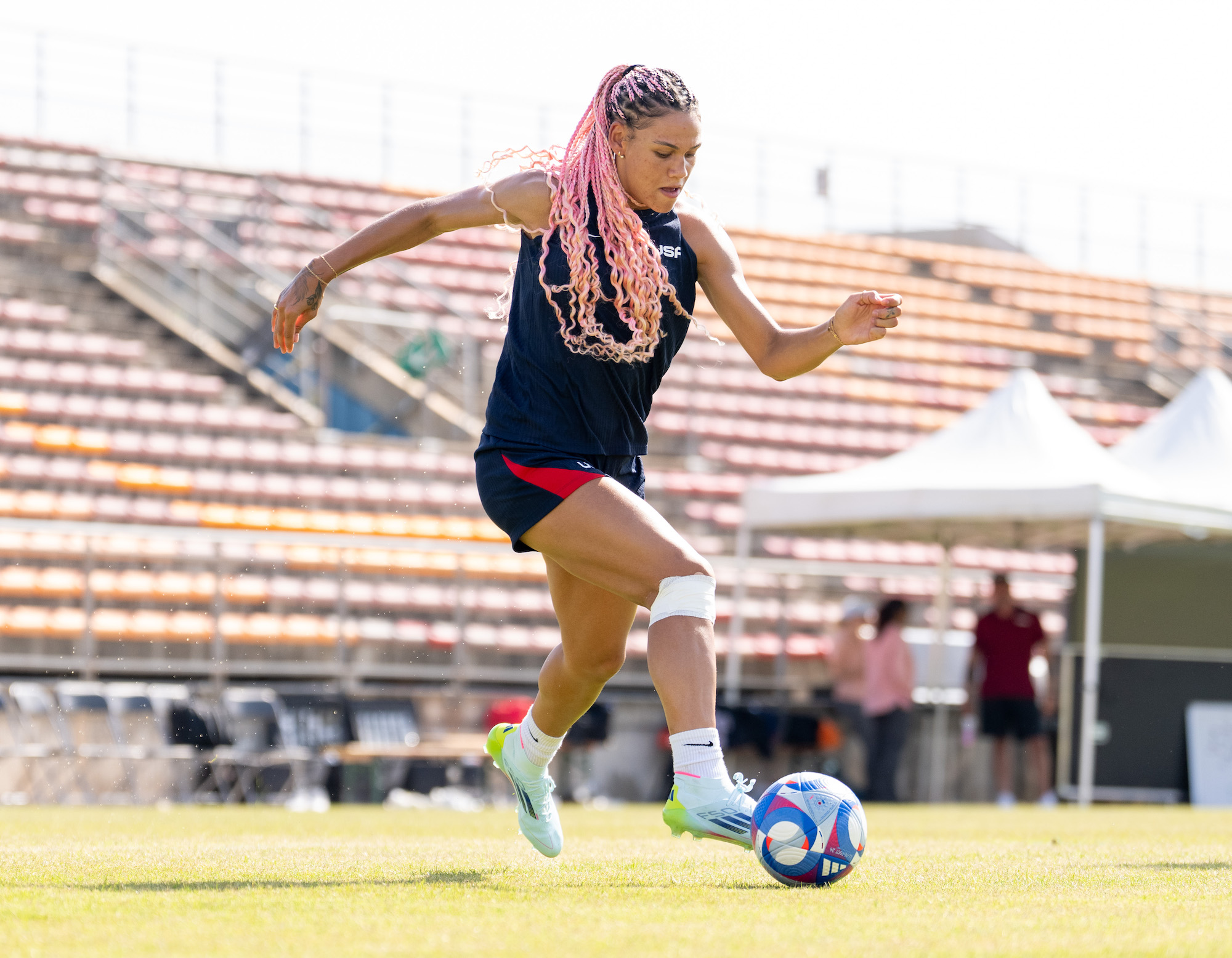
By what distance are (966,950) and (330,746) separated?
9.57 meters

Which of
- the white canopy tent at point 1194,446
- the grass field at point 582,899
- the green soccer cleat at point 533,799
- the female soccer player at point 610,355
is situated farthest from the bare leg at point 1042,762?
the female soccer player at point 610,355

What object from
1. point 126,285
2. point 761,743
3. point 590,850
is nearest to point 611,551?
point 590,850

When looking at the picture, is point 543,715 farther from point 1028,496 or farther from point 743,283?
point 1028,496

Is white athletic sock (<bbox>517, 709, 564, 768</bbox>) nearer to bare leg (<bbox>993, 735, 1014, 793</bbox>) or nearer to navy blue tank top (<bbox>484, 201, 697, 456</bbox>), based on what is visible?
navy blue tank top (<bbox>484, 201, 697, 456</bbox>)

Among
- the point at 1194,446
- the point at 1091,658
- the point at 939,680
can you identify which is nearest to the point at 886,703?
the point at 939,680

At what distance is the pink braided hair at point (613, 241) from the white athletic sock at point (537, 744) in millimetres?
1018

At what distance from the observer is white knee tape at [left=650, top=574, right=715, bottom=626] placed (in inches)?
146

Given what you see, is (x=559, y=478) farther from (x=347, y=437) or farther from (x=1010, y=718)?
(x=347, y=437)

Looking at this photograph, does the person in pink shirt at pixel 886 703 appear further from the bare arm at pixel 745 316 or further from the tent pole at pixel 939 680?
the bare arm at pixel 745 316

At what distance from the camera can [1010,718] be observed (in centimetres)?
1347

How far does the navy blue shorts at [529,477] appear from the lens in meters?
3.84

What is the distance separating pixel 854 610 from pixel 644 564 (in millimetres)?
10116

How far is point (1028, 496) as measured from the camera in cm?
1226

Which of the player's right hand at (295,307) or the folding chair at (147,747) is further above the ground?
the player's right hand at (295,307)
